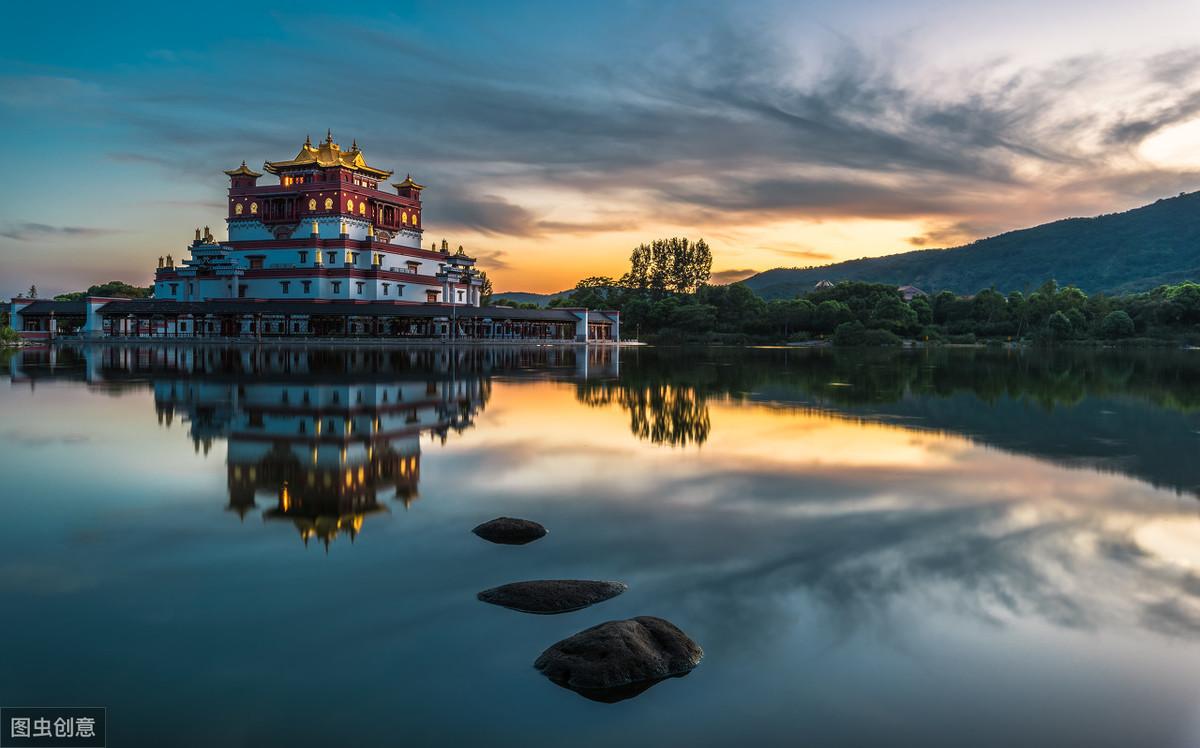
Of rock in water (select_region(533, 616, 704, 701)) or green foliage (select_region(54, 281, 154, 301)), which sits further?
green foliage (select_region(54, 281, 154, 301))

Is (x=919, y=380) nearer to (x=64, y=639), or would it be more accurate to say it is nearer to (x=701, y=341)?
(x=64, y=639)

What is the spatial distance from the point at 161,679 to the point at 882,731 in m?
5.07

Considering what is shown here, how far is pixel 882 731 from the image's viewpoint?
5.41m

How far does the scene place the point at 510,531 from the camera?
954 centimetres

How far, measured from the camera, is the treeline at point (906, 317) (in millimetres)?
89750

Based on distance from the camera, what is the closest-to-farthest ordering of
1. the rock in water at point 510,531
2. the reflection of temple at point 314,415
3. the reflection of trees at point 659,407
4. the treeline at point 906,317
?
1. the rock in water at point 510,531
2. the reflection of temple at point 314,415
3. the reflection of trees at point 659,407
4. the treeline at point 906,317

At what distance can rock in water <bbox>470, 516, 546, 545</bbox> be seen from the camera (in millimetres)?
9461

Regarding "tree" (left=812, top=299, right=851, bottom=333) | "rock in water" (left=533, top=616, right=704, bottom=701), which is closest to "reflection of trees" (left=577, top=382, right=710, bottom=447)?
"rock in water" (left=533, top=616, right=704, bottom=701)

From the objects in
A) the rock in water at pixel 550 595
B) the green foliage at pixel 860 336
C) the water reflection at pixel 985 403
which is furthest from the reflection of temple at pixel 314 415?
the green foliage at pixel 860 336

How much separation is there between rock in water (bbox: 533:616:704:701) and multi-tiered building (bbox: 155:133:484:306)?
72041 millimetres

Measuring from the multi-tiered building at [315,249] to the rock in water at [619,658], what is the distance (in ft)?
236

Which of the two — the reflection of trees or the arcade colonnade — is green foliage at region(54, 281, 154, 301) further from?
A: the reflection of trees

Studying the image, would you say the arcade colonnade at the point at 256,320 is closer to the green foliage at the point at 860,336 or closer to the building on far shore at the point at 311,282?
the building on far shore at the point at 311,282

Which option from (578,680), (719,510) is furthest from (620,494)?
(578,680)
